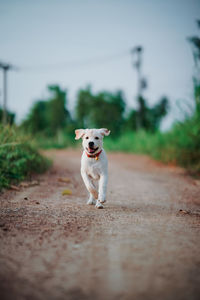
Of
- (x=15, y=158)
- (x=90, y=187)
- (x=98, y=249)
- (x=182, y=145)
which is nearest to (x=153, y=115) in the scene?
(x=182, y=145)

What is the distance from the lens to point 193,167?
8.99 metres

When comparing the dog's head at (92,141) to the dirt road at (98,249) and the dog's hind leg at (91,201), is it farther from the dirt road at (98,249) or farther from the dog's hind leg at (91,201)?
the dirt road at (98,249)

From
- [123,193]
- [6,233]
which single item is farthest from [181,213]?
[6,233]

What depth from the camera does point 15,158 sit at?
695 cm

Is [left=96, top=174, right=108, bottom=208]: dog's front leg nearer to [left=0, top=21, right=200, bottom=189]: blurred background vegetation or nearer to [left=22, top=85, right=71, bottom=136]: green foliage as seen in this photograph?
[left=0, top=21, right=200, bottom=189]: blurred background vegetation

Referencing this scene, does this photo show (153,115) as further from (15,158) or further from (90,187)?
(90,187)

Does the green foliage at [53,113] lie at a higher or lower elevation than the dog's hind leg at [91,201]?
higher

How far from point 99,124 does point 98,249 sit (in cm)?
2981

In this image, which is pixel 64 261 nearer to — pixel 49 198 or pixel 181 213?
pixel 181 213

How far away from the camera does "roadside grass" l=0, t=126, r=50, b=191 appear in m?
6.38

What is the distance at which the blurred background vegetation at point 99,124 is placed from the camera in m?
7.08

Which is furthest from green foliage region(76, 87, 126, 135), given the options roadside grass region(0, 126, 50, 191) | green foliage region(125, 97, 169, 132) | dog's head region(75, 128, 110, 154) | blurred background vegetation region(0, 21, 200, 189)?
dog's head region(75, 128, 110, 154)

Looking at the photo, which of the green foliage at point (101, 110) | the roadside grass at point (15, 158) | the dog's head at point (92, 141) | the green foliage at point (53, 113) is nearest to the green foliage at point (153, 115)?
the green foliage at point (101, 110)

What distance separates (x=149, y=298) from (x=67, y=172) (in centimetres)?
713
